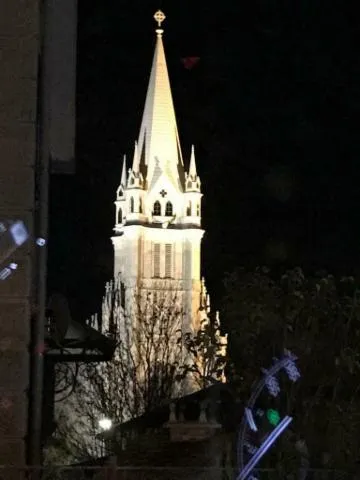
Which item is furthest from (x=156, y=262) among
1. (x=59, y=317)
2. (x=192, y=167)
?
(x=59, y=317)

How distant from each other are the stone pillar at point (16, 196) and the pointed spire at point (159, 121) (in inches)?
2945

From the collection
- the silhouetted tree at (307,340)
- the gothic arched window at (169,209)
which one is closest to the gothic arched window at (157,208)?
the gothic arched window at (169,209)

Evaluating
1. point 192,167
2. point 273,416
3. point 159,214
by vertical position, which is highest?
point 192,167

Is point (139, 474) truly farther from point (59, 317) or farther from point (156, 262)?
point (156, 262)

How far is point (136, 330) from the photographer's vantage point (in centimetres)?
5516

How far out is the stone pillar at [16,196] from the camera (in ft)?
24.7

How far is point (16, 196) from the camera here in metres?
7.62

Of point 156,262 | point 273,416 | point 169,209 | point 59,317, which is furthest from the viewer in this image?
point 169,209

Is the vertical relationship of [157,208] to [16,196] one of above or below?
above

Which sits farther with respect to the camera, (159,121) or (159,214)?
(159,214)

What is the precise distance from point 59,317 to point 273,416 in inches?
289

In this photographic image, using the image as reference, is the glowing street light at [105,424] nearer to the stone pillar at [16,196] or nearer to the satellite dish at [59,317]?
the satellite dish at [59,317]

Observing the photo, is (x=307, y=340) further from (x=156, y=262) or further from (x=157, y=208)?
(x=157, y=208)

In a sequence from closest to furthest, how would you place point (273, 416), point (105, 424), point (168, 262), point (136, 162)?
point (273, 416)
point (105, 424)
point (136, 162)
point (168, 262)
